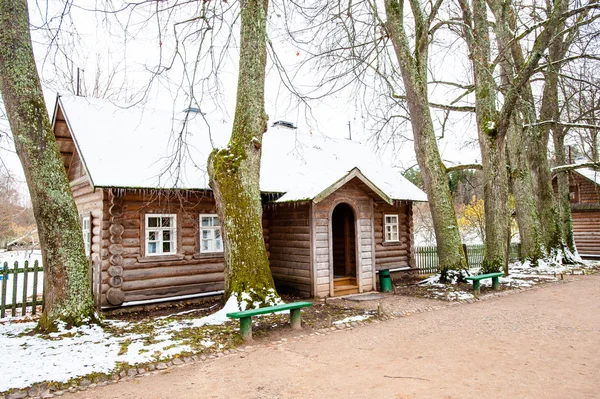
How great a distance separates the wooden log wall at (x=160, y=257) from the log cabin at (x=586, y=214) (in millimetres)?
22314

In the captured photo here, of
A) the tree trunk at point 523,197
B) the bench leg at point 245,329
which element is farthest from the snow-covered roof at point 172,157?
the tree trunk at point 523,197

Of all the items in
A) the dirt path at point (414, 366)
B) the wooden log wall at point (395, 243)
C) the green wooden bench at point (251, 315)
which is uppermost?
the wooden log wall at point (395, 243)

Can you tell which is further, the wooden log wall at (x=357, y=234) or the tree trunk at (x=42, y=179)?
the wooden log wall at (x=357, y=234)

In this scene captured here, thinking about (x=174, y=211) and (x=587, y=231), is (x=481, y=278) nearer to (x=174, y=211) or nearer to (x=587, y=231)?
(x=174, y=211)

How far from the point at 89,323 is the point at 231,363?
3.34 m

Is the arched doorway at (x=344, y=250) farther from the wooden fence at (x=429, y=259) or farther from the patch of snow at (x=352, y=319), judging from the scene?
the wooden fence at (x=429, y=259)

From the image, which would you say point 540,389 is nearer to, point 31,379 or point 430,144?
point 31,379

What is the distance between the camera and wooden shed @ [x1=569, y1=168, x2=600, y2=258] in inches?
965

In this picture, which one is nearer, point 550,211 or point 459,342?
point 459,342

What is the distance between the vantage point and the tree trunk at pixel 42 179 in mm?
7867

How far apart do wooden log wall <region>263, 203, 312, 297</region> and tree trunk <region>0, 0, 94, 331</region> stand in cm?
595

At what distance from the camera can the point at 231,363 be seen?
6371mm

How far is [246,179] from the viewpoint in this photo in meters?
9.25

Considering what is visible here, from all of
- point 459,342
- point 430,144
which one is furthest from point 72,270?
point 430,144
